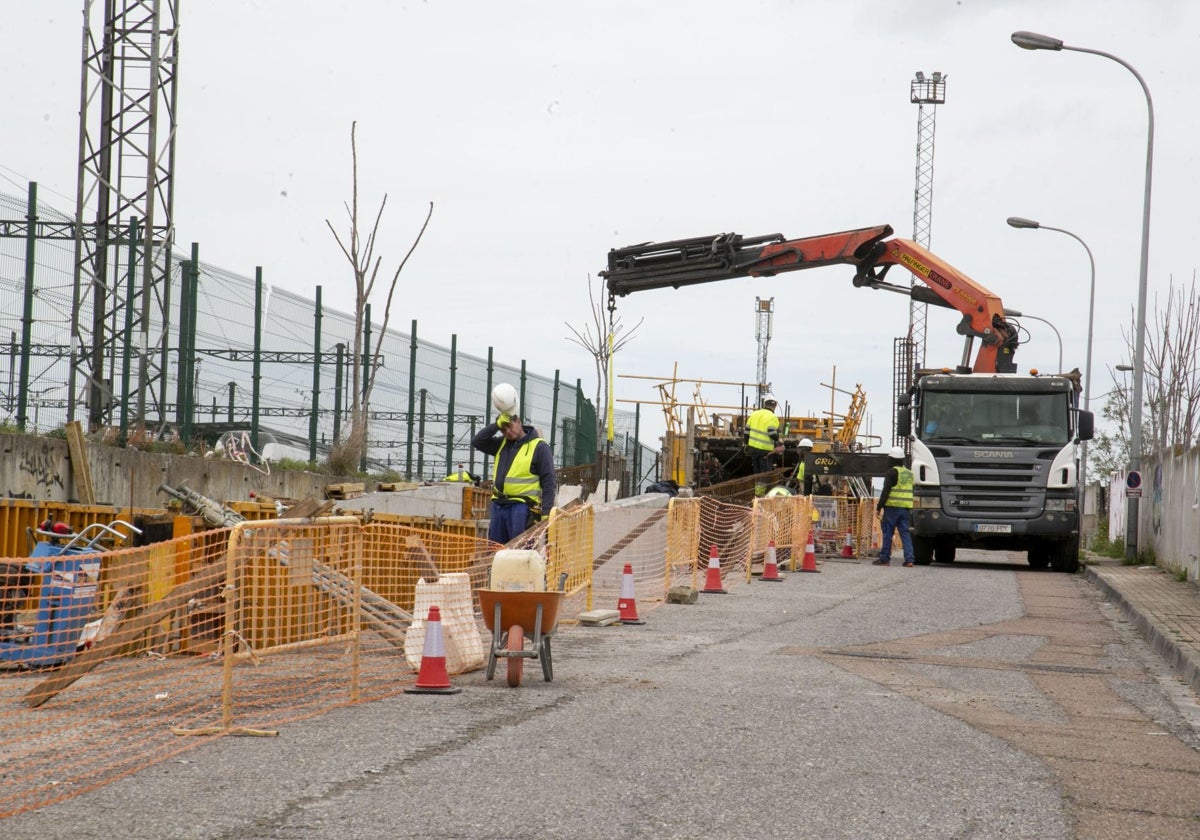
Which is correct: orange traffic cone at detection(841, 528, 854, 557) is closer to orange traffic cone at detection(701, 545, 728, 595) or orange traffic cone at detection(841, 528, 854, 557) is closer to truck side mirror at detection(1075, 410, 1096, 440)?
truck side mirror at detection(1075, 410, 1096, 440)

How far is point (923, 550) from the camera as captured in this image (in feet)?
80.8

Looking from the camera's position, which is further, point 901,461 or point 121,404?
point 901,461

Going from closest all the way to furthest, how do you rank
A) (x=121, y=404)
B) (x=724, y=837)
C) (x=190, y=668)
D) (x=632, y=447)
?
(x=724, y=837), (x=190, y=668), (x=121, y=404), (x=632, y=447)

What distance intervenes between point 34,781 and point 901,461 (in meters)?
19.9

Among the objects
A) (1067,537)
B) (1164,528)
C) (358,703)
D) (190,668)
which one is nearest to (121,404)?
(190,668)

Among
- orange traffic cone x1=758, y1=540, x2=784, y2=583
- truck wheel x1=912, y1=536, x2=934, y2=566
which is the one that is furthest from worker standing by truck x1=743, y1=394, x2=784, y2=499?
orange traffic cone x1=758, y1=540, x2=784, y2=583

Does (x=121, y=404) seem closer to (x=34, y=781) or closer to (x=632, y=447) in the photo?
(x=34, y=781)

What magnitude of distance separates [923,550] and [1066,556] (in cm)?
225

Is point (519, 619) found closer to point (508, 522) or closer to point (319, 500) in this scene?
point (508, 522)

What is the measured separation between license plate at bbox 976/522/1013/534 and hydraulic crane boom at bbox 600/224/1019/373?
8.03ft

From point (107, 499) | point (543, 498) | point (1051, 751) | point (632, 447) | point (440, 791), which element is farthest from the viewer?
point (632, 447)

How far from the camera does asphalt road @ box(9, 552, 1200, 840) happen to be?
544 centimetres

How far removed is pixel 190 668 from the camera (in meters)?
9.41

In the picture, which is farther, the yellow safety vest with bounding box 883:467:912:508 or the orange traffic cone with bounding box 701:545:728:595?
the yellow safety vest with bounding box 883:467:912:508
